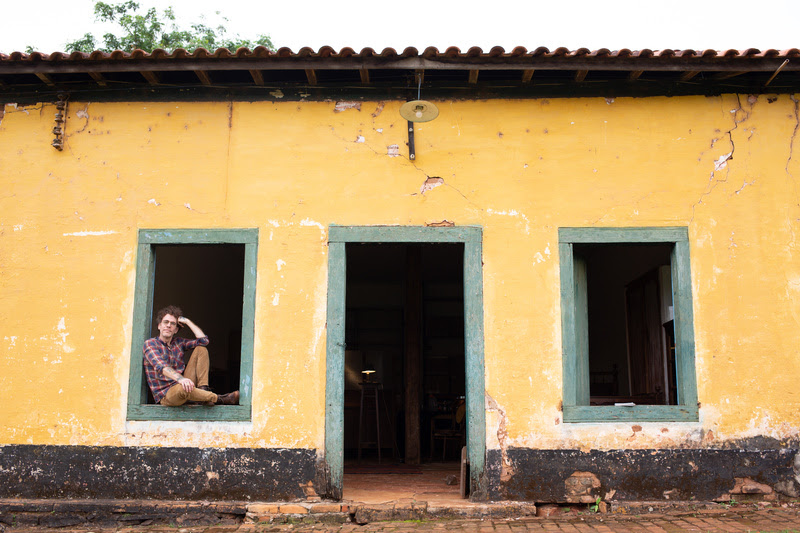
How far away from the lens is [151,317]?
22.5ft

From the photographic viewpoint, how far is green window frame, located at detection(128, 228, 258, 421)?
662 centimetres

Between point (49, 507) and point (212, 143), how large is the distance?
3.73m

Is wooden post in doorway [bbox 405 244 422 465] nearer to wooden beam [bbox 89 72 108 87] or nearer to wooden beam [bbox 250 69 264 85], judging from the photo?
wooden beam [bbox 250 69 264 85]

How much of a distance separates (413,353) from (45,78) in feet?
19.0

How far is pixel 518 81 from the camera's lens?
7070 mm

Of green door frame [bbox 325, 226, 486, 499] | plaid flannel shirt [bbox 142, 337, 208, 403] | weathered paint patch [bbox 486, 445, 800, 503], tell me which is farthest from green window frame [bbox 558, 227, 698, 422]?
plaid flannel shirt [bbox 142, 337, 208, 403]

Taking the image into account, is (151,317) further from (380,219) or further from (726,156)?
(726,156)

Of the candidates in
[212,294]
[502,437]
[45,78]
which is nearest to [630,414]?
[502,437]

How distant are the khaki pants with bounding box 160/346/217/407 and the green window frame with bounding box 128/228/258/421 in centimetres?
14

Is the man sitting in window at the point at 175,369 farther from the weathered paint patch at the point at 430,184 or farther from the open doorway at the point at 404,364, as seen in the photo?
the weathered paint patch at the point at 430,184

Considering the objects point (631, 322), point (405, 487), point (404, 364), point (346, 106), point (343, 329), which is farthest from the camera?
point (404, 364)

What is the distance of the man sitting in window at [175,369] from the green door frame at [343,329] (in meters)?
1.01

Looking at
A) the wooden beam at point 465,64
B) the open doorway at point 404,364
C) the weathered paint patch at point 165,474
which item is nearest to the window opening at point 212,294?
the open doorway at point 404,364

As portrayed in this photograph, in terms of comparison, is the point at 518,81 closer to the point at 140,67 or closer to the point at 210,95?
the point at 210,95
